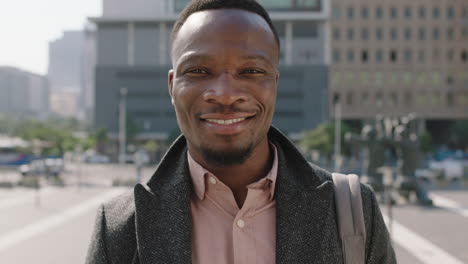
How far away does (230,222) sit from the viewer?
1.58 m

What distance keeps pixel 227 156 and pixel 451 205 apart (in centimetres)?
2159

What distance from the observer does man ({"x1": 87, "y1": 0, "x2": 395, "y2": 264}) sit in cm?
147

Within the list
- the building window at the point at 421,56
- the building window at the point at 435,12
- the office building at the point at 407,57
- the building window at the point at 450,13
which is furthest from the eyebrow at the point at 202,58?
the building window at the point at 450,13

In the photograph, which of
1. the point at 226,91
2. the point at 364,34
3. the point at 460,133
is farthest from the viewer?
the point at 364,34

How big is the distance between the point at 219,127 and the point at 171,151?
421mm

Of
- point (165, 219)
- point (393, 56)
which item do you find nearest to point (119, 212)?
point (165, 219)

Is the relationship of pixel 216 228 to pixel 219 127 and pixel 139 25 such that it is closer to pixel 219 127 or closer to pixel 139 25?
pixel 219 127

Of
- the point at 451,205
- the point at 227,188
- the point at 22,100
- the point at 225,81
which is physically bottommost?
the point at 451,205

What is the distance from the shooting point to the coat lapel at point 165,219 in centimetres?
148

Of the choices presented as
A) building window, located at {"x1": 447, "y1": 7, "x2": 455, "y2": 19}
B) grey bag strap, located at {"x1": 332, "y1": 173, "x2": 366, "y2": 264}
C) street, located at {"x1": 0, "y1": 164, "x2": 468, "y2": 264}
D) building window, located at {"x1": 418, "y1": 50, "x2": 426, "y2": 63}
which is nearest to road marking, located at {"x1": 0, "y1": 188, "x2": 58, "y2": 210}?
street, located at {"x1": 0, "y1": 164, "x2": 468, "y2": 264}

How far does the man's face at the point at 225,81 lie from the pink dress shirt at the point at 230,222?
0.14m

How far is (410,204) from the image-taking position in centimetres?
2011

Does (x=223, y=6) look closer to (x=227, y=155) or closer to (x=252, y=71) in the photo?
(x=252, y=71)

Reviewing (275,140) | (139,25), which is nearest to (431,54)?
(139,25)
